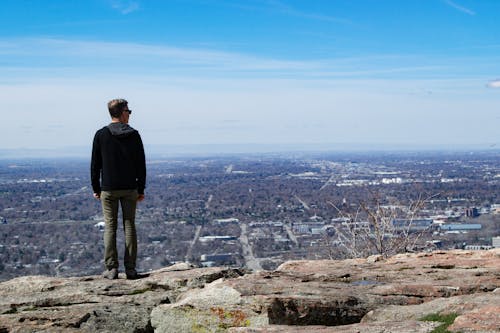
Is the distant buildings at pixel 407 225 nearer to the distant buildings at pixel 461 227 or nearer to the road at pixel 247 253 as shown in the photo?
the distant buildings at pixel 461 227

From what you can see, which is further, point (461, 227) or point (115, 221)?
point (461, 227)

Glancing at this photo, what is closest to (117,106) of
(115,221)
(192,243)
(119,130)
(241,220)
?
(119,130)

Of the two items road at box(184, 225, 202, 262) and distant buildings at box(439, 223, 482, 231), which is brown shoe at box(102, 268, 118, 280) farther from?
Result: distant buildings at box(439, 223, 482, 231)

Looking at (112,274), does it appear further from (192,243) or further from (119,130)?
(192,243)

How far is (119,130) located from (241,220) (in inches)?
2473

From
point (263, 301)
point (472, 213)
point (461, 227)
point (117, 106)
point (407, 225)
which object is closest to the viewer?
point (263, 301)

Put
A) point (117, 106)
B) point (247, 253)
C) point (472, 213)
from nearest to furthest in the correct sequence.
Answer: point (117, 106) → point (247, 253) → point (472, 213)

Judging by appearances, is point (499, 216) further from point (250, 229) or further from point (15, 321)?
point (15, 321)

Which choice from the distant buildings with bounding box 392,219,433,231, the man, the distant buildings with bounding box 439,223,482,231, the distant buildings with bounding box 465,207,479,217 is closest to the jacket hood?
the man

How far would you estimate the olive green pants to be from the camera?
28.9 ft

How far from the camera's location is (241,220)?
71.1 meters

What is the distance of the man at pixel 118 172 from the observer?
865 centimetres

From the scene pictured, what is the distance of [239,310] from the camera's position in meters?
6.94

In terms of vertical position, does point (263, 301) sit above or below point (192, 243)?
above
